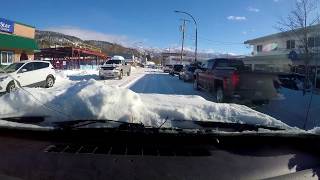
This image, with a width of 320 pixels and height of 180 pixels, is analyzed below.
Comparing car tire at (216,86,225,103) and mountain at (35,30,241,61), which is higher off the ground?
mountain at (35,30,241,61)

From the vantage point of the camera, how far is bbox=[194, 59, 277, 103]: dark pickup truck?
1013 centimetres

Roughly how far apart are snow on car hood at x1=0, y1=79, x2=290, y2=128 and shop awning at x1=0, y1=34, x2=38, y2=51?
3820 centimetres

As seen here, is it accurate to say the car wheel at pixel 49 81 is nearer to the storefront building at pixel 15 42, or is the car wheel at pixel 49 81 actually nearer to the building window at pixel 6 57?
the storefront building at pixel 15 42

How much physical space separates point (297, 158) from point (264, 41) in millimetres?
54999

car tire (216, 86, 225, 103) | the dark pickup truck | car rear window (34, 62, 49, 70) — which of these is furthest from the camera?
car rear window (34, 62, 49, 70)

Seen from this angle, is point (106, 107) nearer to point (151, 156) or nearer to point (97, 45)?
point (151, 156)

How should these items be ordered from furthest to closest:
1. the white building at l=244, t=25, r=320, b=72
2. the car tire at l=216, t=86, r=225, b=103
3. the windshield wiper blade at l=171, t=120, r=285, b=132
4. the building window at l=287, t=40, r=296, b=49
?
the white building at l=244, t=25, r=320, b=72
the building window at l=287, t=40, r=296, b=49
the car tire at l=216, t=86, r=225, b=103
the windshield wiper blade at l=171, t=120, r=285, b=132

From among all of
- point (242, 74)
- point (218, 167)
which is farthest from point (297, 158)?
point (242, 74)

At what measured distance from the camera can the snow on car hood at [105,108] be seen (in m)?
3.04

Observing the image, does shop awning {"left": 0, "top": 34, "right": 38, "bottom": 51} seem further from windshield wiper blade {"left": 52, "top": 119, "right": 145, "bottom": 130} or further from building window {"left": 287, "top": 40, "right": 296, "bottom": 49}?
windshield wiper blade {"left": 52, "top": 119, "right": 145, "bottom": 130}

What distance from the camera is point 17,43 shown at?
4266cm

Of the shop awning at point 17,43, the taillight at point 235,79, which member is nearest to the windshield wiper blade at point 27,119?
the taillight at point 235,79

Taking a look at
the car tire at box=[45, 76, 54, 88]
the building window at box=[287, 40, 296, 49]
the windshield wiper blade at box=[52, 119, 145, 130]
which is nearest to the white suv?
the car tire at box=[45, 76, 54, 88]

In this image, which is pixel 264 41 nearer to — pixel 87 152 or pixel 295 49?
pixel 295 49
